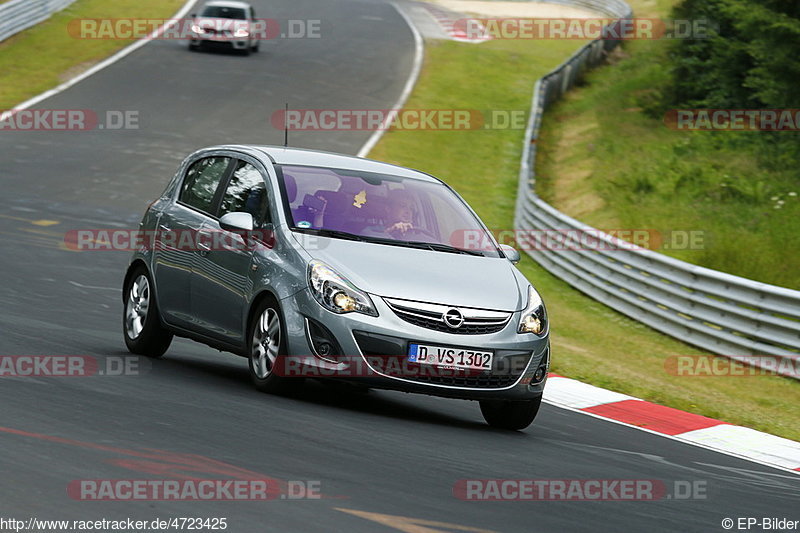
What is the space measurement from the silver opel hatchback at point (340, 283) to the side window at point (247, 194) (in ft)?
0.04

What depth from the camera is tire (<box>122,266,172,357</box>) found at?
404 inches

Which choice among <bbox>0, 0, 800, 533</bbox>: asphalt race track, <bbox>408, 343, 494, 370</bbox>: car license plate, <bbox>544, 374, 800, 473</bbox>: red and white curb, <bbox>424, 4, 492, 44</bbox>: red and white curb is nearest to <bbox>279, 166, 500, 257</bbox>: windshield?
<bbox>408, 343, 494, 370</bbox>: car license plate

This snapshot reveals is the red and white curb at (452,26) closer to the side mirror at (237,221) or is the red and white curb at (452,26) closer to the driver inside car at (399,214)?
the driver inside car at (399,214)

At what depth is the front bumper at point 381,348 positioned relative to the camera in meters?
8.13

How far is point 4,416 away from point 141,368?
2.54m

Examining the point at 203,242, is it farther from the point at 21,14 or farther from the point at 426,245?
the point at 21,14

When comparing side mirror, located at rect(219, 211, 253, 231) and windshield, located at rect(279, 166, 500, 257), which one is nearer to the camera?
side mirror, located at rect(219, 211, 253, 231)

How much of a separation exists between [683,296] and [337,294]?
8.96 m

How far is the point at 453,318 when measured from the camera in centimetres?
820

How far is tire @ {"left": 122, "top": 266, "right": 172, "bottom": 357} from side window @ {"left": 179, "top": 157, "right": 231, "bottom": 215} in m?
0.74

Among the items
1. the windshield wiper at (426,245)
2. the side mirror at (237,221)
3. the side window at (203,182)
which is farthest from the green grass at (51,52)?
the windshield wiper at (426,245)

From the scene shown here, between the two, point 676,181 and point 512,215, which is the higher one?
point 676,181

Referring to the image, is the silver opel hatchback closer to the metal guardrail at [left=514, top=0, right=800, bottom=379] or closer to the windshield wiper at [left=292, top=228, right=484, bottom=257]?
the windshield wiper at [left=292, top=228, right=484, bottom=257]

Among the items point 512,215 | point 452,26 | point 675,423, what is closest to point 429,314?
point 675,423
